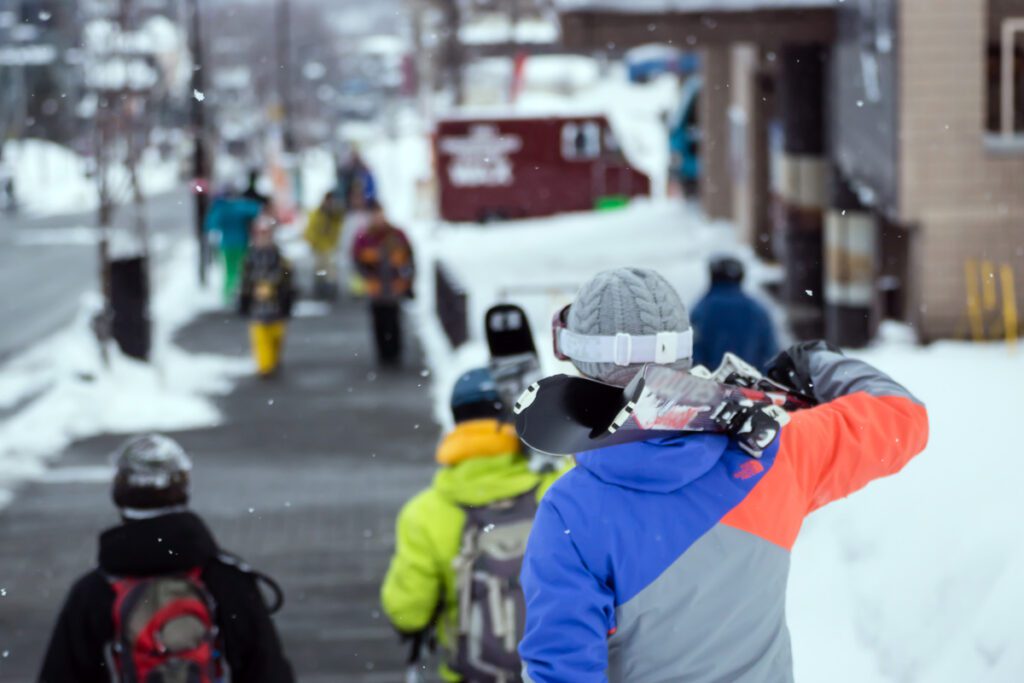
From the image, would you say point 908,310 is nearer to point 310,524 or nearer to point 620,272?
point 310,524

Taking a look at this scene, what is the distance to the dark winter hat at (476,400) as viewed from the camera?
4543 mm

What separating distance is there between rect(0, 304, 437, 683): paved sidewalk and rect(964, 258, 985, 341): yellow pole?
4993mm

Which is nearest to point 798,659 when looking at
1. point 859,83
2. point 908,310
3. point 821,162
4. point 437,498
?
point 437,498

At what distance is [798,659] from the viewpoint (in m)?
5.45

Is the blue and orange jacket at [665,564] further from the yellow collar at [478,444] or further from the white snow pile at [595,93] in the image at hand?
the white snow pile at [595,93]

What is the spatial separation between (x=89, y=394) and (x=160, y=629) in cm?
1049

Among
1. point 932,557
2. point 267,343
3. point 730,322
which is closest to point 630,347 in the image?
point 932,557

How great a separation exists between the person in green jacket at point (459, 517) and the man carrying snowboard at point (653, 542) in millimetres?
1571

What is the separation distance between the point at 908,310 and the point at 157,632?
38.0 feet

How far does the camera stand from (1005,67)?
14086mm

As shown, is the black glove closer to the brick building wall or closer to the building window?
the brick building wall

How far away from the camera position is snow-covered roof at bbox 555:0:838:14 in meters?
15.0

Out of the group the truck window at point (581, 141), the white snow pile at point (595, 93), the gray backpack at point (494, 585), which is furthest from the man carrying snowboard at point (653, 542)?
the white snow pile at point (595, 93)

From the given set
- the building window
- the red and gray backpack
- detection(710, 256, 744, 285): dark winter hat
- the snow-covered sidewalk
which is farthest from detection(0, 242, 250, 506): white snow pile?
the building window
